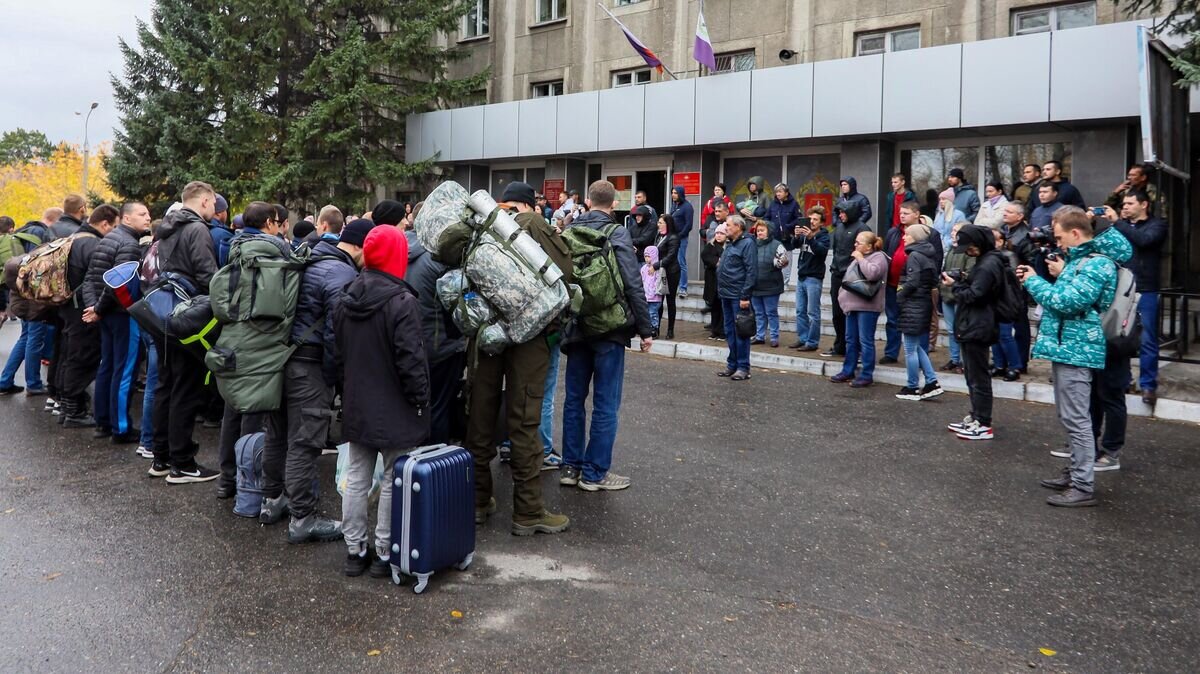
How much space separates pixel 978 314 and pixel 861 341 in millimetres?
2644

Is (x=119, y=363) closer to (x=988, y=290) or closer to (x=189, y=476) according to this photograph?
(x=189, y=476)

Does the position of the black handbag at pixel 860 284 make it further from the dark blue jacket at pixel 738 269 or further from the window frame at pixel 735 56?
the window frame at pixel 735 56

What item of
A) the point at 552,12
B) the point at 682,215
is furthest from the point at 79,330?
the point at 552,12

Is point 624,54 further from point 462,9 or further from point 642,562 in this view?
point 642,562

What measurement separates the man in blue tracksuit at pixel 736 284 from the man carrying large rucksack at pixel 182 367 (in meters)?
6.48

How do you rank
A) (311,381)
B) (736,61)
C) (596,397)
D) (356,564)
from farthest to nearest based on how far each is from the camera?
(736,61) < (596,397) < (311,381) < (356,564)

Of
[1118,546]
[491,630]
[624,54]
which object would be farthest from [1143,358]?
[624,54]

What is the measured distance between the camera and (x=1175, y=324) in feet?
35.8

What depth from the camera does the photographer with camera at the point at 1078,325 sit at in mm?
6109

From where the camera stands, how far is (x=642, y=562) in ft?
16.2

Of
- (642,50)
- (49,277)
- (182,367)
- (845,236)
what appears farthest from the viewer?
(642,50)

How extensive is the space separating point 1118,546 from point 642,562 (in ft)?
9.61

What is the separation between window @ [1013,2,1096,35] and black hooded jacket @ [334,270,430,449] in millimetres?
15249

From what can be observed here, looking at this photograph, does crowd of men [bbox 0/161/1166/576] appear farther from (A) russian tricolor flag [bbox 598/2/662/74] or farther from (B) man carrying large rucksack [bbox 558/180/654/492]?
(A) russian tricolor flag [bbox 598/2/662/74]
